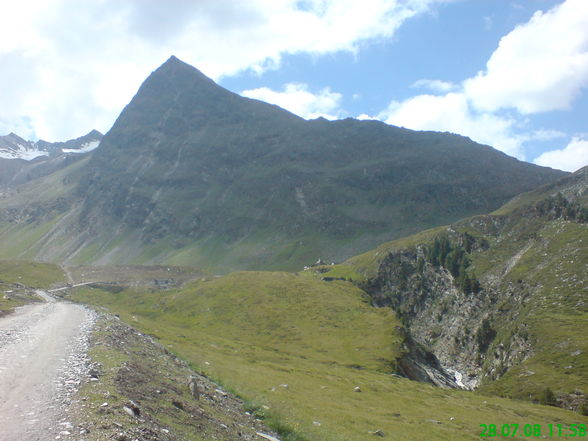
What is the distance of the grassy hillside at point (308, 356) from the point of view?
34.8 meters

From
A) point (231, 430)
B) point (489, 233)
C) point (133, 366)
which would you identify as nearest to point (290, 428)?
point (231, 430)

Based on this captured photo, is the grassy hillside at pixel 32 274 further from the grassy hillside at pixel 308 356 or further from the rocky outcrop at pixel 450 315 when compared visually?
the rocky outcrop at pixel 450 315

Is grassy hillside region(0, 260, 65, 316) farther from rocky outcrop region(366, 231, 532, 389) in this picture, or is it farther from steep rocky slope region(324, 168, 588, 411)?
rocky outcrop region(366, 231, 532, 389)

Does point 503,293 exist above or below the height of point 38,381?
below

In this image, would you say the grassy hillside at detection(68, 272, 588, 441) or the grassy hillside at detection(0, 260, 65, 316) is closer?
the grassy hillside at detection(68, 272, 588, 441)

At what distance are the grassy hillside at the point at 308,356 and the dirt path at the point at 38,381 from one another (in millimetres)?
12747

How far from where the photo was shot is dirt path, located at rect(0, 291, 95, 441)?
14047mm
